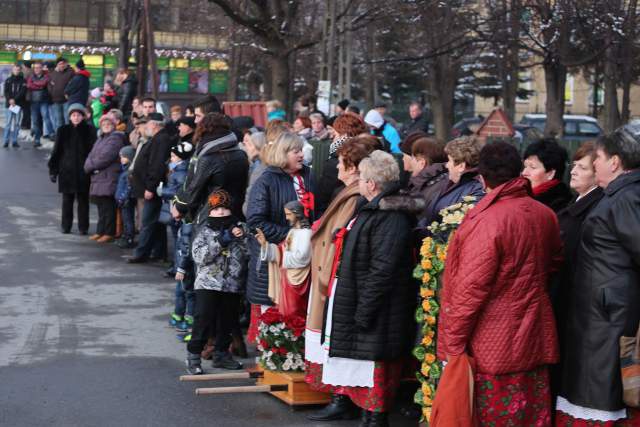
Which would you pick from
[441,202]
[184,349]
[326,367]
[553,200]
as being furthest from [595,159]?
[184,349]

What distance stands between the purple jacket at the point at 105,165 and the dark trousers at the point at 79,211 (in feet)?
2.25

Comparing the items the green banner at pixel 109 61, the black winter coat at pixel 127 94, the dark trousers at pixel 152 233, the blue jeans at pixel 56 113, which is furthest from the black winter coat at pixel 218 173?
the green banner at pixel 109 61

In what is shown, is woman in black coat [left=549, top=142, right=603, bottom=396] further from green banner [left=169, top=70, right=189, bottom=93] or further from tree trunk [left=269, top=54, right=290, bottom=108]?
green banner [left=169, top=70, right=189, bottom=93]

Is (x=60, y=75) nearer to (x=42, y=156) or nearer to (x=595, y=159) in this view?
(x=42, y=156)

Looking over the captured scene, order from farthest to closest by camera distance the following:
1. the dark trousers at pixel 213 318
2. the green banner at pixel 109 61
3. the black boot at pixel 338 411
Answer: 1. the green banner at pixel 109 61
2. the dark trousers at pixel 213 318
3. the black boot at pixel 338 411

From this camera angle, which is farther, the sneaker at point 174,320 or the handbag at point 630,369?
the sneaker at point 174,320

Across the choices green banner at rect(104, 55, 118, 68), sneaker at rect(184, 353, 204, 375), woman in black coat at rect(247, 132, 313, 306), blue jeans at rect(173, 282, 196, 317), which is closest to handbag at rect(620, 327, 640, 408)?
woman in black coat at rect(247, 132, 313, 306)

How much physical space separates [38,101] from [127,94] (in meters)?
4.63

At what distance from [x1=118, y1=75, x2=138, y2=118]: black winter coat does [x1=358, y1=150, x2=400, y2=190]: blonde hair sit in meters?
16.6

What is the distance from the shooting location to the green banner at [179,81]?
52016 millimetres

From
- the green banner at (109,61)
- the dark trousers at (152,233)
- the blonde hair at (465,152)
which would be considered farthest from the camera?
the green banner at (109,61)

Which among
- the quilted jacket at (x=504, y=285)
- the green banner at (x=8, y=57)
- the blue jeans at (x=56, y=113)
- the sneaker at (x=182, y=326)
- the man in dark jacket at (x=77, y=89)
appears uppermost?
the green banner at (x=8, y=57)

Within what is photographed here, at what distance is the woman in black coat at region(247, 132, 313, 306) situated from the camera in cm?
912

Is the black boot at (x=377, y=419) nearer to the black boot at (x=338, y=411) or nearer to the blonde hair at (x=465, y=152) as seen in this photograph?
the black boot at (x=338, y=411)
